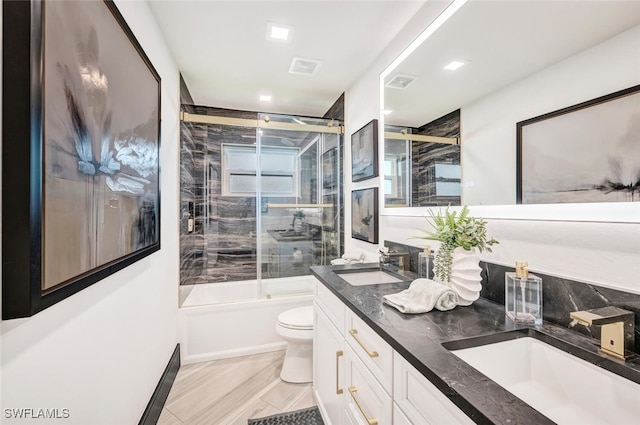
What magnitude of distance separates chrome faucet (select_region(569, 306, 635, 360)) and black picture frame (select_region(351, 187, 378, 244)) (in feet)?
4.77

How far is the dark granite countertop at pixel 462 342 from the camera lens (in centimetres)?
55

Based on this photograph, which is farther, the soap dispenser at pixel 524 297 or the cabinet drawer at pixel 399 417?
the soap dispenser at pixel 524 297

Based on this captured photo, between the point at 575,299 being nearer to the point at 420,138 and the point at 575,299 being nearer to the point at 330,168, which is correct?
the point at 420,138

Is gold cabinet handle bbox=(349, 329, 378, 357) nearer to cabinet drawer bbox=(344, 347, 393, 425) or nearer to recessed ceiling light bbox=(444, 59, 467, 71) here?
cabinet drawer bbox=(344, 347, 393, 425)

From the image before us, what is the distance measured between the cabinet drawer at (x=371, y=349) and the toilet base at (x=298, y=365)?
1.00 meters

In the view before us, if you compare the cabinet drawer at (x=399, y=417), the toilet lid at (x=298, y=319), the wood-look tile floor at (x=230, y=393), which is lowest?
the wood-look tile floor at (x=230, y=393)

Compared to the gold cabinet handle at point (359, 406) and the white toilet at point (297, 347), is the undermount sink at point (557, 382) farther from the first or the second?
the white toilet at point (297, 347)

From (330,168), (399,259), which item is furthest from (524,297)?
(330,168)

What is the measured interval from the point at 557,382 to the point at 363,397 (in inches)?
25.1

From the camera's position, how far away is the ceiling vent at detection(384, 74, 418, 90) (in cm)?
177

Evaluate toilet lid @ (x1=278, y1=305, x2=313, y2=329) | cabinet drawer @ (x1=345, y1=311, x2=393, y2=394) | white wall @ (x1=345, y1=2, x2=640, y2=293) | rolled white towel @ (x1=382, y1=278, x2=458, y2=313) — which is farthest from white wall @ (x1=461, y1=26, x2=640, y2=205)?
toilet lid @ (x1=278, y1=305, x2=313, y2=329)

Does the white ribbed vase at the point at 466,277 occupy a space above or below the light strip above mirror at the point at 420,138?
below

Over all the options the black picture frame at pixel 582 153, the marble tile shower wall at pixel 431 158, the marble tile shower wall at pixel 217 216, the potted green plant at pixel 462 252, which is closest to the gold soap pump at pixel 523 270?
the potted green plant at pixel 462 252

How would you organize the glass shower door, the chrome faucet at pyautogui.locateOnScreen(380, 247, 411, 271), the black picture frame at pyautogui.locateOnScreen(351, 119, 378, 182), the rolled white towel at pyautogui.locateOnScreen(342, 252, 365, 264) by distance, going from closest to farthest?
the chrome faucet at pyautogui.locateOnScreen(380, 247, 411, 271)
the black picture frame at pyautogui.locateOnScreen(351, 119, 378, 182)
the rolled white towel at pyautogui.locateOnScreen(342, 252, 365, 264)
the glass shower door
